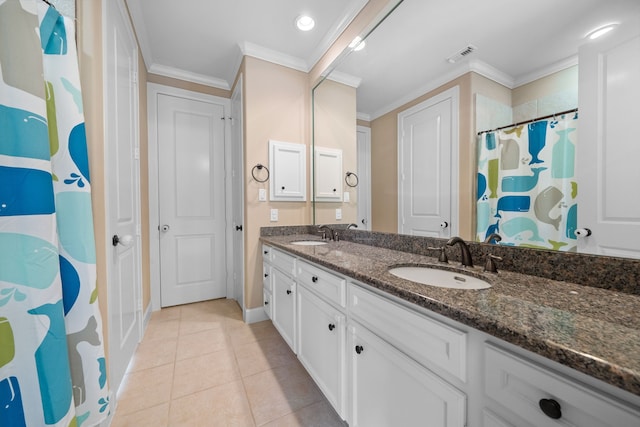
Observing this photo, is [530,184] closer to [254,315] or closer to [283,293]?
[283,293]

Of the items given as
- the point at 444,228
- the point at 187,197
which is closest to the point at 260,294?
the point at 187,197

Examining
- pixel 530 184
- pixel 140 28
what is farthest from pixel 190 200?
pixel 530 184

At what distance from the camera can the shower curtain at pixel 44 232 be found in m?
0.76

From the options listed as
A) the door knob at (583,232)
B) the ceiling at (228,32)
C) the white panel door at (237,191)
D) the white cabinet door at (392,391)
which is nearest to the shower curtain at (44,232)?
the white cabinet door at (392,391)

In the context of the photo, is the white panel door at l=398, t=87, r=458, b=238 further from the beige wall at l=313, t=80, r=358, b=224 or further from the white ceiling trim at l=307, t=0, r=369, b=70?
the white ceiling trim at l=307, t=0, r=369, b=70

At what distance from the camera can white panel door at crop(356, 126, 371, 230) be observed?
1.75 m

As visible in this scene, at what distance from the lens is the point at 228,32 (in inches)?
79.8

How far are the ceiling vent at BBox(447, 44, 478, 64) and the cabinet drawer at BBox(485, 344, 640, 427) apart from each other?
1.22 metres

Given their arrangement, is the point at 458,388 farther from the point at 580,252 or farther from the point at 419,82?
the point at 419,82

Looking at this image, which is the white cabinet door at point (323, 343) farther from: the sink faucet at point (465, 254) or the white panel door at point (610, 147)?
the white panel door at point (610, 147)

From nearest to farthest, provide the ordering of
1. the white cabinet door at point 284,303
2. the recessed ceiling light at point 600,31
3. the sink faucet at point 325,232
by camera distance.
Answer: the recessed ceiling light at point 600,31, the white cabinet door at point 284,303, the sink faucet at point 325,232

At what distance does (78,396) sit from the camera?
3.11ft

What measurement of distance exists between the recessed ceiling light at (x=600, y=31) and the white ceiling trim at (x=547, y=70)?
0.05 metres

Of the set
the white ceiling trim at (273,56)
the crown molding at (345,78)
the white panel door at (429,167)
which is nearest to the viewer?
the white panel door at (429,167)
